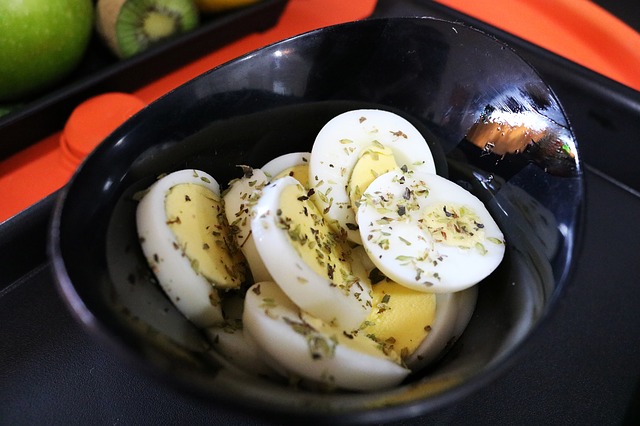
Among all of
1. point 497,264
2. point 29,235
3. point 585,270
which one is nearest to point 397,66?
point 497,264

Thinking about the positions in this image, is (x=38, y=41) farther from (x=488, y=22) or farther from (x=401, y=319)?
(x=488, y=22)

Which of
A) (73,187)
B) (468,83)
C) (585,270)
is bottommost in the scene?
(585,270)

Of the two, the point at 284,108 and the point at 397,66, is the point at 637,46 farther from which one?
the point at 284,108

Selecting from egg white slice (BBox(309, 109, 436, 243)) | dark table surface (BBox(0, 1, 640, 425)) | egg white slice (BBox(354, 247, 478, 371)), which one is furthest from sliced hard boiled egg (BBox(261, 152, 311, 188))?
dark table surface (BBox(0, 1, 640, 425))

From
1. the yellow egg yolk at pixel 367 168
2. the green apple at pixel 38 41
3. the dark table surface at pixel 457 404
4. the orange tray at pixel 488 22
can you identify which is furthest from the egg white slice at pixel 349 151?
the green apple at pixel 38 41

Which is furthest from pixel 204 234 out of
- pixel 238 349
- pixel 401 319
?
pixel 401 319

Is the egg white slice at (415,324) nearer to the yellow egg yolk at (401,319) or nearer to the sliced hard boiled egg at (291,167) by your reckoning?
the yellow egg yolk at (401,319)

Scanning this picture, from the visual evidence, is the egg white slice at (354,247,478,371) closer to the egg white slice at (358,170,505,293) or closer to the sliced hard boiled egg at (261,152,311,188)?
the egg white slice at (358,170,505,293)

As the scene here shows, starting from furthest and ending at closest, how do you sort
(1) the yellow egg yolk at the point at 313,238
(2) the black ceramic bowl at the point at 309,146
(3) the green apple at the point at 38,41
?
1. (3) the green apple at the point at 38,41
2. (1) the yellow egg yolk at the point at 313,238
3. (2) the black ceramic bowl at the point at 309,146
